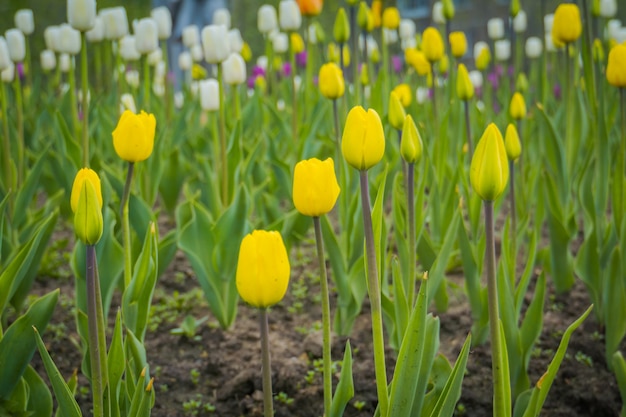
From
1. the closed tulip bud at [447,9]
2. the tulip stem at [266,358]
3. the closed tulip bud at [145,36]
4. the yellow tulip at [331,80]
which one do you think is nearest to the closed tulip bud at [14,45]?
the closed tulip bud at [145,36]

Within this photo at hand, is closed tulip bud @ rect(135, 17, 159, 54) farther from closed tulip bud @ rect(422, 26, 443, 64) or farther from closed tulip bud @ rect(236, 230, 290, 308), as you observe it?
closed tulip bud @ rect(236, 230, 290, 308)

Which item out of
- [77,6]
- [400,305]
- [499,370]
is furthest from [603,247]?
[77,6]

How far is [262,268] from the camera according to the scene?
87 cm

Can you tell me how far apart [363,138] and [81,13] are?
4.28ft

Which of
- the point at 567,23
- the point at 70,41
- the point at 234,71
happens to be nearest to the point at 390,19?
the point at 234,71

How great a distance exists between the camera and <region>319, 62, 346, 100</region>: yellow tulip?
1.74m

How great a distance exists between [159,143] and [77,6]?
2.18 ft

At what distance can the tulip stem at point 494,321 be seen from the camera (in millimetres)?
934

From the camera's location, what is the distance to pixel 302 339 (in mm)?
1898

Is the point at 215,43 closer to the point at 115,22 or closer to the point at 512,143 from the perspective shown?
the point at 115,22

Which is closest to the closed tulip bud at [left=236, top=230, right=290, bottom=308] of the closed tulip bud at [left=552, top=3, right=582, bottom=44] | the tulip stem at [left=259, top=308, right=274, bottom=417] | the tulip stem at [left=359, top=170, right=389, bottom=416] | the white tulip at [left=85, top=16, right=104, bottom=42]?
the tulip stem at [left=259, top=308, right=274, bottom=417]

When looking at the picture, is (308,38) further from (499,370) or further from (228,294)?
(499,370)

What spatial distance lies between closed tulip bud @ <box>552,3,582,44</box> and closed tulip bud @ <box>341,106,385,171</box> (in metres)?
1.44

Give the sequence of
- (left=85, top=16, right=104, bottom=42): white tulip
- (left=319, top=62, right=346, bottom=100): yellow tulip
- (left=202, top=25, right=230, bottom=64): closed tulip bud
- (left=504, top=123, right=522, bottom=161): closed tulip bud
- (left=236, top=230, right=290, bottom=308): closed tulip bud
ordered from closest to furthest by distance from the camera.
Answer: (left=236, top=230, right=290, bottom=308): closed tulip bud
(left=504, top=123, right=522, bottom=161): closed tulip bud
(left=319, top=62, right=346, bottom=100): yellow tulip
(left=202, top=25, right=230, bottom=64): closed tulip bud
(left=85, top=16, right=104, bottom=42): white tulip
